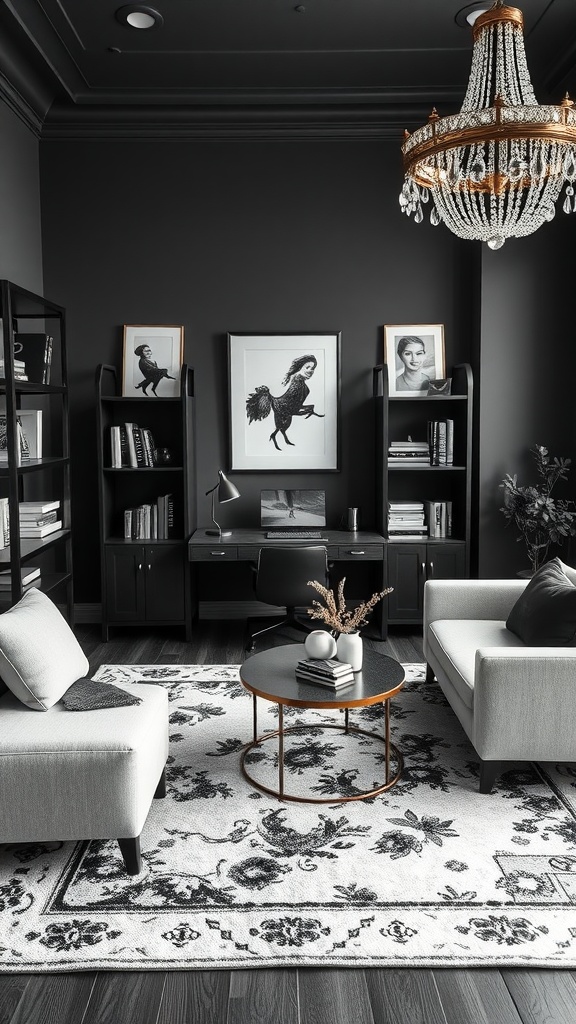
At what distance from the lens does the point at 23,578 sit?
4336 millimetres

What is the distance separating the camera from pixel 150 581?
213 inches

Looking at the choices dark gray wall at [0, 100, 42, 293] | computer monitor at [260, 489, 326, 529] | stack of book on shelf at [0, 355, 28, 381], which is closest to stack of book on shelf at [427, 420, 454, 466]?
computer monitor at [260, 489, 326, 529]

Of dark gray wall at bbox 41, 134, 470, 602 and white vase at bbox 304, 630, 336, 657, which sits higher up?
dark gray wall at bbox 41, 134, 470, 602

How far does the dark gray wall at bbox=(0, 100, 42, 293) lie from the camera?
192 inches

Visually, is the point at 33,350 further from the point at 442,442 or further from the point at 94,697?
the point at 442,442

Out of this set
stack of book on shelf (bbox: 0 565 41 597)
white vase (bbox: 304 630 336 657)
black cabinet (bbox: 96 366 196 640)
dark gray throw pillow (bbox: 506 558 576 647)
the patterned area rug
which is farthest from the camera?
black cabinet (bbox: 96 366 196 640)

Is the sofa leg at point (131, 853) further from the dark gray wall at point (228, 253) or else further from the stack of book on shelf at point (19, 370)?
the dark gray wall at point (228, 253)

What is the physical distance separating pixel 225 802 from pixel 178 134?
173 inches

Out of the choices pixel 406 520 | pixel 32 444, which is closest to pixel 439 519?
pixel 406 520

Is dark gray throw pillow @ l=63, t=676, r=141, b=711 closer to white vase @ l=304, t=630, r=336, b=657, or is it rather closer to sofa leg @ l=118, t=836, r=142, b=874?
sofa leg @ l=118, t=836, r=142, b=874

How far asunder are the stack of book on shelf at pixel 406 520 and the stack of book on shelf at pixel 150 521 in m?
1.47

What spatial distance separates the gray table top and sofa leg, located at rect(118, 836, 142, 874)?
71cm

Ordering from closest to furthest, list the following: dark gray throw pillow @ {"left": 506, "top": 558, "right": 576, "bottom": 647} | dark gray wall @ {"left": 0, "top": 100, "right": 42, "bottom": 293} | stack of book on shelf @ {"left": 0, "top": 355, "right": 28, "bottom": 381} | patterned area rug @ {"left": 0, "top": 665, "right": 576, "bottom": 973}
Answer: patterned area rug @ {"left": 0, "top": 665, "right": 576, "bottom": 973} → dark gray throw pillow @ {"left": 506, "top": 558, "right": 576, "bottom": 647} → stack of book on shelf @ {"left": 0, "top": 355, "right": 28, "bottom": 381} → dark gray wall @ {"left": 0, "top": 100, "right": 42, "bottom": 293}

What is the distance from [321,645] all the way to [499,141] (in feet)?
6.29
